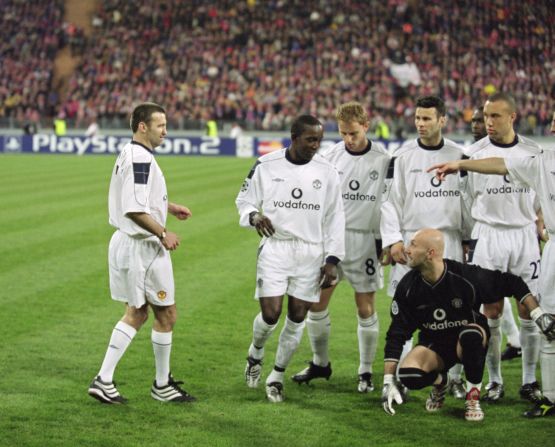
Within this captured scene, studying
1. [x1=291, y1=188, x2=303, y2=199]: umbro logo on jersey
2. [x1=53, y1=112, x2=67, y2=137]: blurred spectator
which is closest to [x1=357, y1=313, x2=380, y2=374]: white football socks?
[x1=291, y1=188, x2=303, y2=199]: umbro logo on jersey

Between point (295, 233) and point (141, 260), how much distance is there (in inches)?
47.1

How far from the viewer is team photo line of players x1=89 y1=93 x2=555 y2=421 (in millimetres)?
6891

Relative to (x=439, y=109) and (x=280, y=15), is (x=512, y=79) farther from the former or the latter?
(x=439, y=109)

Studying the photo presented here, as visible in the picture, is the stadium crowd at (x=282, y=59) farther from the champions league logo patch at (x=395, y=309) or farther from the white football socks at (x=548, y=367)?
the champions league logo patch at (x=395, y=309)

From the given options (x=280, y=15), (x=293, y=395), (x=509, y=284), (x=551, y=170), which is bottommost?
(x=293, y=395)

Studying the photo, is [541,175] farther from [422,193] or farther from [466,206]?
[422,193]

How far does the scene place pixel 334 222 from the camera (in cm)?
749

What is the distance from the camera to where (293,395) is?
764 centimetres

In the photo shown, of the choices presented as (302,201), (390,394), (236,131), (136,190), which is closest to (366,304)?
(302,201)

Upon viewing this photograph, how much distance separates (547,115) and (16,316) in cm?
3020

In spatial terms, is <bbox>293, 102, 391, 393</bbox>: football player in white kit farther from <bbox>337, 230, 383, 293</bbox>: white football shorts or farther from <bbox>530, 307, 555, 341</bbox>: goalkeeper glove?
<bbox>530, 307, 555, 341</bbox>: goalkeeper glove

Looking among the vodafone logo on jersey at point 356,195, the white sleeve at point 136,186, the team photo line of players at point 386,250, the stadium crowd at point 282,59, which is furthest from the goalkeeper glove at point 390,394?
the stadium crowd at point 282,59

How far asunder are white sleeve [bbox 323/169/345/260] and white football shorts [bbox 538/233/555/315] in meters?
1.50

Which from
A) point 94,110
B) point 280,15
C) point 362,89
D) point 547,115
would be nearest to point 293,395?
point 547,115
